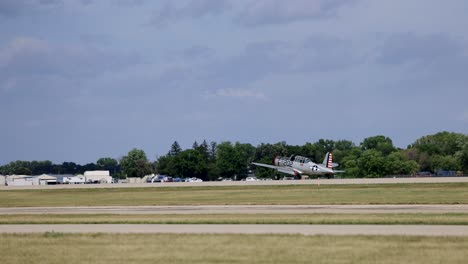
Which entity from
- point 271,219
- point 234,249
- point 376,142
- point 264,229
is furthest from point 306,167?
point 376,142

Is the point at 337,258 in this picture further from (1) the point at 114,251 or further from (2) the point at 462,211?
(2) the point at 462,211

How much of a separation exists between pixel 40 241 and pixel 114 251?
380 centimetres

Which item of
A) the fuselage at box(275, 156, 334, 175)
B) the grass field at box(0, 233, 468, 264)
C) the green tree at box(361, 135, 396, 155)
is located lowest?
the grass field at box(0, 233, 468, 264)

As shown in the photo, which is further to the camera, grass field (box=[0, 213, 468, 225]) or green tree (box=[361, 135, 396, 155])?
green tree (box=[361, 135, 396, 155])

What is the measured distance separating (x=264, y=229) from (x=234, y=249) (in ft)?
16.2

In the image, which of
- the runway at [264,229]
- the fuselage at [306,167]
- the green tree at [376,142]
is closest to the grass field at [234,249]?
Result: the runway at [264,229]

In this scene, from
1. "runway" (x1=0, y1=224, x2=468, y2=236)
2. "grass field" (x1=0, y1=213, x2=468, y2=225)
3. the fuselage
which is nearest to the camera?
"runway" (x1=0, y1=224, x2=468, y2=236)

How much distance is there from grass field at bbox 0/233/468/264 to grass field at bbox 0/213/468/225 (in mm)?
4996

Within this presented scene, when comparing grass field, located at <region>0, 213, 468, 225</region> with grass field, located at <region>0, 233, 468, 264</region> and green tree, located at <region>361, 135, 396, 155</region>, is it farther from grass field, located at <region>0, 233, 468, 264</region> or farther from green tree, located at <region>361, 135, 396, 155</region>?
green tree, located at <region>361, 135, 396, 155</region>

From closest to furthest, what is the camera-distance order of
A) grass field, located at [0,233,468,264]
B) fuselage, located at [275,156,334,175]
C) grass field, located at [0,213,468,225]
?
grass field, located at [0,233,468,264], grass field, located at [0,213,468,225], fuselage, located at [275,156,334,175]

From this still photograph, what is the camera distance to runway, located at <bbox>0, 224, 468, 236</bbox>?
22516 millimetres

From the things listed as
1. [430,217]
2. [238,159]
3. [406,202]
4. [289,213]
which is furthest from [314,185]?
[238,159]

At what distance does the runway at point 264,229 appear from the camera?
73.9 feet

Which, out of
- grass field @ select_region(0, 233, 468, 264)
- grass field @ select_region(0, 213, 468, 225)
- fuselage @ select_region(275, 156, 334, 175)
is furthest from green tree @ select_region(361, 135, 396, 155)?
grass field @ select_region(0, 233, 468, 264)
